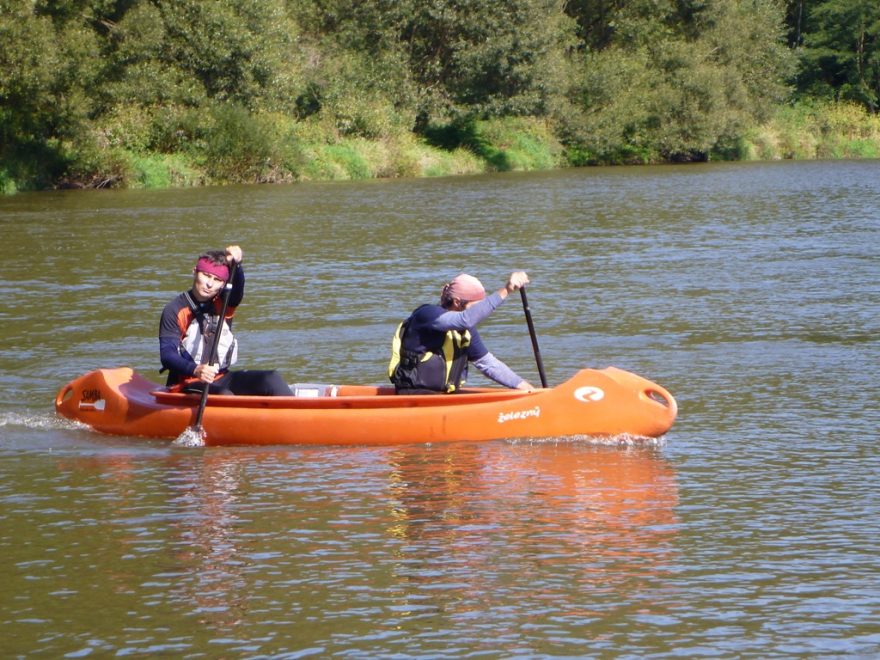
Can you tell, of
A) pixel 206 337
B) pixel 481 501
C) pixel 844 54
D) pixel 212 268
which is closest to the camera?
Answer: pixel 481 501

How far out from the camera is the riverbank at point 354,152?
1415 inches

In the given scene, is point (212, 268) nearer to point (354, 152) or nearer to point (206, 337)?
point (206, 337)

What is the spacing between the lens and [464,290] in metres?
8.59

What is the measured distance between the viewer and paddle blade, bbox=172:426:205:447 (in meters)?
8.86

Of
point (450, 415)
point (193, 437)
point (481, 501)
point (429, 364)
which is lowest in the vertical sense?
point (481, 501)

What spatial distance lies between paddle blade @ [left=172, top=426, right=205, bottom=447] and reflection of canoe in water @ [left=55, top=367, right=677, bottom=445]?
4cm

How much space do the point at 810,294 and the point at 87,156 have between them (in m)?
23.9

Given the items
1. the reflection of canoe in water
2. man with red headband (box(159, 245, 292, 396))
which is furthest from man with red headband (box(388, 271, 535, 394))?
man with red headband (box(159, 245, 292, 396))

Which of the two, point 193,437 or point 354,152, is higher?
point 354,152

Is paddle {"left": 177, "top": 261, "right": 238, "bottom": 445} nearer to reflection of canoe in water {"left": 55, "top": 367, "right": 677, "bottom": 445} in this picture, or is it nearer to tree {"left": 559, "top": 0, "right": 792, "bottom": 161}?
reflection of canoe in water {"left": 55, "top": 367, "right": 677, "bottom": 445}

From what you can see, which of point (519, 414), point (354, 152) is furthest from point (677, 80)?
point (519, 414)

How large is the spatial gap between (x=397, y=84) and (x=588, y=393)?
37738 mm

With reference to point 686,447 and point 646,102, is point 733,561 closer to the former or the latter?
point 686,447

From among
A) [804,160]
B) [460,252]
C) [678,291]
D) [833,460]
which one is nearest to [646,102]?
[804,160]
